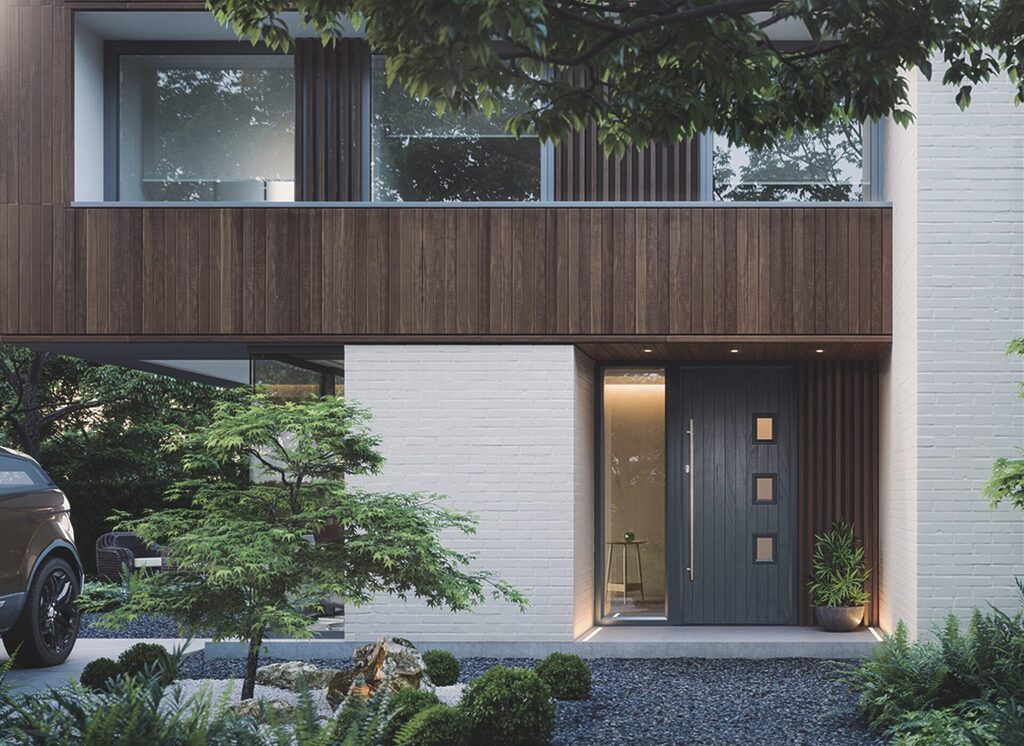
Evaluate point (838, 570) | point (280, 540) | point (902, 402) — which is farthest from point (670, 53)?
point (838, 570)

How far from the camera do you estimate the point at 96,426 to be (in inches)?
799

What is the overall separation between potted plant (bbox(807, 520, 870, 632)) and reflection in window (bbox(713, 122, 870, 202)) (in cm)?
306

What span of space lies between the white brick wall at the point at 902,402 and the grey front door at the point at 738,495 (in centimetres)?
95

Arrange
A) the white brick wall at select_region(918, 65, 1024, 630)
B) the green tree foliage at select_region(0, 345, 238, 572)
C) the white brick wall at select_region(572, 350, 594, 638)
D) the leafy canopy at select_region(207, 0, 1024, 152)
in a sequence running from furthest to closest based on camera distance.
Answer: the green tree foliage at select_region(0, 345, 238, 572) → the white brick wall at select_region(572, 350, 594, 638) → the white brick wall at select_region(918, 65, 1024, 630) → the leafy canopy at select_region(207, 0, 1024, 152)

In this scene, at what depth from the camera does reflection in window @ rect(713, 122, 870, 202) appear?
11.1 m

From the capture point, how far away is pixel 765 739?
24.2 ft

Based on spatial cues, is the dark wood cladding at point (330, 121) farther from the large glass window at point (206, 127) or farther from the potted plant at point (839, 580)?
the potted plant at point (839, 580)

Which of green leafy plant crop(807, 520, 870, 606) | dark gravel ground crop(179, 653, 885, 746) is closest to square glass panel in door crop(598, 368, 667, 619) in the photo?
green leafy plant crop(807, 520, 870, 606)

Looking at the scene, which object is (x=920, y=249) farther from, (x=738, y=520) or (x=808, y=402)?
(x=738, y=520)

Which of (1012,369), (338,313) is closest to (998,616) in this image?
(1012,369)

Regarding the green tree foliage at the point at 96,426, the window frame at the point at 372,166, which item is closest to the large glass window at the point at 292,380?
the window frame at the point at 372,166

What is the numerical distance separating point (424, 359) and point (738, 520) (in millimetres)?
3492

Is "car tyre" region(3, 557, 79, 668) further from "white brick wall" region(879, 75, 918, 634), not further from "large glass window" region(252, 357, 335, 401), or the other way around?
"white brick wall" region(879, 75, 918, 634)

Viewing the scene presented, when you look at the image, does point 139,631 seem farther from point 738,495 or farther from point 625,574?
point 738,495
